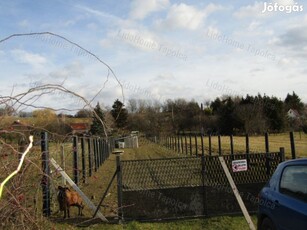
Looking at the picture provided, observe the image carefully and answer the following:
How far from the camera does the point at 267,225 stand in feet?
21.6

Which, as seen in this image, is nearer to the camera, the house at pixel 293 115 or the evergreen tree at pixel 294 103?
the house at pixel 293 115

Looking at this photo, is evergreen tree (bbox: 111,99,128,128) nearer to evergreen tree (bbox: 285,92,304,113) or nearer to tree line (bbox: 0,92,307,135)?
tree line (bbox: 0,92,307,135)

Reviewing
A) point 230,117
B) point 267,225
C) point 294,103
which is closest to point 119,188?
point 267,225

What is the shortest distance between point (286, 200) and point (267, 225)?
0.81 meters

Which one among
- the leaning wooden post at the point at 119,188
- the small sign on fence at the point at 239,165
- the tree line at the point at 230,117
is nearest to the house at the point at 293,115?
the tree line at the point at 230,117

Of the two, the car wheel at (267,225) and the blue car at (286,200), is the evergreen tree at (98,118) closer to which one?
the blue car at (286,200)

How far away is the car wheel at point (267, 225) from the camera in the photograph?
253 inches

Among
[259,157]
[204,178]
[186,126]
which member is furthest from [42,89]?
[186,126]

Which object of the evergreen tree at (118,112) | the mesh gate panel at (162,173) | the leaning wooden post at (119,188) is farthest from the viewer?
the mesh gate panel at (162,173)

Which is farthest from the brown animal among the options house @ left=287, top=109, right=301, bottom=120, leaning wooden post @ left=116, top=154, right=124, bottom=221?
house @ left=287, top=109, right=301, bottom=120

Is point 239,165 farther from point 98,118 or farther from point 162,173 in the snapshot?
point 98,118

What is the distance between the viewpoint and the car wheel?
6414 mm

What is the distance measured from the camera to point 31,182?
5.52m

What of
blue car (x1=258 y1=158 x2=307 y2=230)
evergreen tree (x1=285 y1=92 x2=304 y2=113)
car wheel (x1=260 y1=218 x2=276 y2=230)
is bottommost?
car wheel (x1=260 y1=218 x2=276 y2=230)
